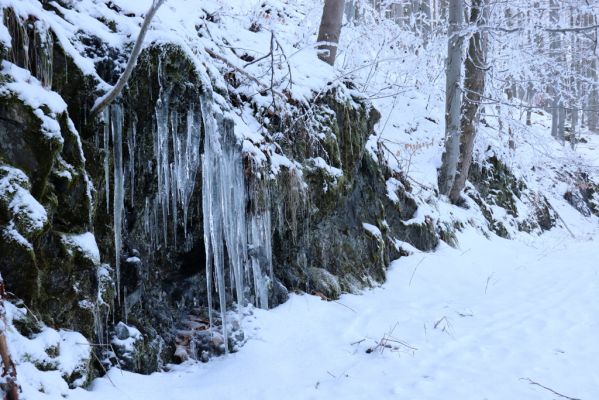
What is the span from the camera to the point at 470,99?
379 inches

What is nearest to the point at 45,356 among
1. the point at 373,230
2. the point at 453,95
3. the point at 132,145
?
the point at 132,145

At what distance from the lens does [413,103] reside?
14547 millimetres

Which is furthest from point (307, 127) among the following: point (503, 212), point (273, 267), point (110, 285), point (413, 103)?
point (413, 103)

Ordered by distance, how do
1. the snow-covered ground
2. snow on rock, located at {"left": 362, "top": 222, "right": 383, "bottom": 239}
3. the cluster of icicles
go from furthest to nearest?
snow on rock, located at {"left": 362, "top": 222, "right": 383, "bottom": 239}
the cluster of icicles
the snow-covered ground

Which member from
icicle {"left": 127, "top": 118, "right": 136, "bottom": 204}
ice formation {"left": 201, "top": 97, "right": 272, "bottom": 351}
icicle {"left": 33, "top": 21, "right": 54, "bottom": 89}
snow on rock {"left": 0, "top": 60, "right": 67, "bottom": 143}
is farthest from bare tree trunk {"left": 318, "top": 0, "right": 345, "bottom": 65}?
snow on rock {"left": 0, "top": 60, "right": 67, "bottom": 143}

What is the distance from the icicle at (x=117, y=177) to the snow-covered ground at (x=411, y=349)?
852mm

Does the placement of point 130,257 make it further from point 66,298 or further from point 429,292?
point 429,292

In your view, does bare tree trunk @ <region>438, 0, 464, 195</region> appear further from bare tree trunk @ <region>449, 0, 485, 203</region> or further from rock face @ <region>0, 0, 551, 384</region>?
rock face @ <region>0, 0, 551, 384</region>

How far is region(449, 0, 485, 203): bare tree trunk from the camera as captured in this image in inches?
376

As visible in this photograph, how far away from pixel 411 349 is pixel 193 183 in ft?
7.53

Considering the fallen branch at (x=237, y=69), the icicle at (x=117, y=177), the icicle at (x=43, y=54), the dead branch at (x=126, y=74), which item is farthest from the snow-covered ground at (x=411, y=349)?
the fallen branch at (x=237, y=69)

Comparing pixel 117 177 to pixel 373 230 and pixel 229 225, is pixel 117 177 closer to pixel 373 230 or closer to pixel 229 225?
pixel 229 225

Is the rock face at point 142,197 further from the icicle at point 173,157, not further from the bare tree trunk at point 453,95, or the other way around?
the bare tree trunk at point 453,95

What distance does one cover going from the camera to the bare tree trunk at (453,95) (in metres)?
9.23
